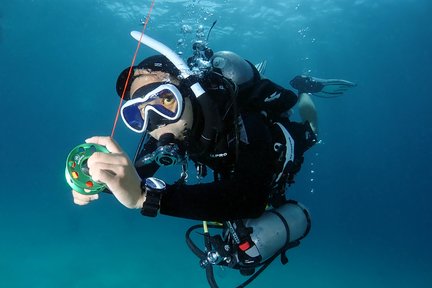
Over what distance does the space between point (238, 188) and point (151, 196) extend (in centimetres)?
58

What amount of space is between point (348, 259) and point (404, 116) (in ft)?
133

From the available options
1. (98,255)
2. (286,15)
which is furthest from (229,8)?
(98,255)

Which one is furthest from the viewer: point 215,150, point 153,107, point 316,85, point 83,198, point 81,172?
point 316,85

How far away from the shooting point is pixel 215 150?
115 inches

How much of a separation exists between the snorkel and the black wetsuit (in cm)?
18

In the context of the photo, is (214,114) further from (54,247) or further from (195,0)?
(54,247)

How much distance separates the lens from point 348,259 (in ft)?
119

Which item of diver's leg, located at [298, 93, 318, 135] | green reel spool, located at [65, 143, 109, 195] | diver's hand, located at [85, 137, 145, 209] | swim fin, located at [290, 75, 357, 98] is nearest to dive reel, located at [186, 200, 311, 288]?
diver's hand, located at [85, 137, 145, 209]

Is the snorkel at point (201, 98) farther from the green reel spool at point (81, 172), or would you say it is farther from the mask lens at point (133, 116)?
the green reel spool at point (81, 172)

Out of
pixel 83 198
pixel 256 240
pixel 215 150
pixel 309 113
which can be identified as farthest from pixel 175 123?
pixel 309 113

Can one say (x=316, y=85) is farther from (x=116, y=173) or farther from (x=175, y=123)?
(x=116, y=173)

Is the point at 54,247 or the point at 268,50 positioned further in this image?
the point at 268,50

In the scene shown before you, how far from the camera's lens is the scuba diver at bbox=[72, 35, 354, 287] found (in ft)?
6.69

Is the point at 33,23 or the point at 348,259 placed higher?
the point at 33,23
